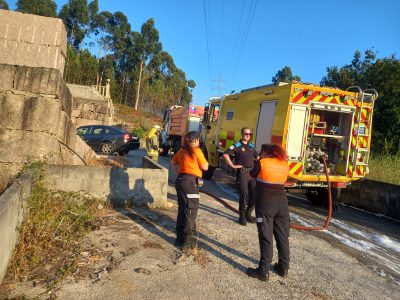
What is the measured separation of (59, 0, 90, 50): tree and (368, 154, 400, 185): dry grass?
51.5 m

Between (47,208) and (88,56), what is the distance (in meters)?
44.7

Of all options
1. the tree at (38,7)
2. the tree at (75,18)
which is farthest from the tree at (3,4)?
the tree at (75,18)

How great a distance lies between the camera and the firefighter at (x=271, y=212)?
446 cm

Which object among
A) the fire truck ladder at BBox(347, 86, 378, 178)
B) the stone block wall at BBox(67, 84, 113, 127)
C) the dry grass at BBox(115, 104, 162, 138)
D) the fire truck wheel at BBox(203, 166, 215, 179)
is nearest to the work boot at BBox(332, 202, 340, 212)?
the fire truck ladder at BBox(347, 86, 378, 178)

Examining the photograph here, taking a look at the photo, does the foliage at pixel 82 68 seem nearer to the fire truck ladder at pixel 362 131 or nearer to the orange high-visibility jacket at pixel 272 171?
the fire truck ladder at pixel 362 131

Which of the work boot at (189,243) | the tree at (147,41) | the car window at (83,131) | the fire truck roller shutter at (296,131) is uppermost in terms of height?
the tree at (147,41)

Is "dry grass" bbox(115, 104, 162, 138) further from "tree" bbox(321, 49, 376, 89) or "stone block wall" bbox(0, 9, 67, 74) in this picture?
"stone block wall" bbox(0, 9, 67, 74)

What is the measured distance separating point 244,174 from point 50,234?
343cm

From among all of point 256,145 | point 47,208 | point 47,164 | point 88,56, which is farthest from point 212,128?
point 88,56

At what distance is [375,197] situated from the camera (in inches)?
389

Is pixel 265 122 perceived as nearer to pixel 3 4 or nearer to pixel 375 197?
pixel 375 197

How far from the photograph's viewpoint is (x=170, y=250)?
5191 millimetres

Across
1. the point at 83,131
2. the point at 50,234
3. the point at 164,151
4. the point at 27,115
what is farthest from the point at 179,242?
the point at 164,151

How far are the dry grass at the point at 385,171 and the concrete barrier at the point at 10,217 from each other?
32.4 ft
